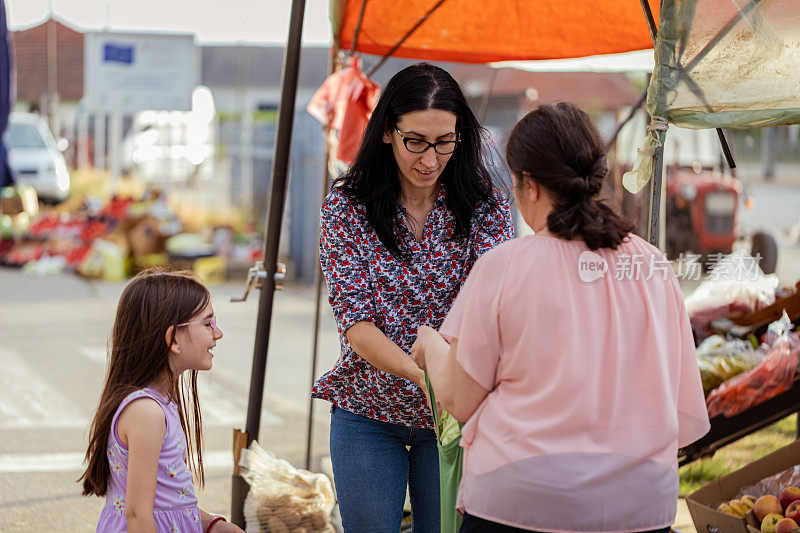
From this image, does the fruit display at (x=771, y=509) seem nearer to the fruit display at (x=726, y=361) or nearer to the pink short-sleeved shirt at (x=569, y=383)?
the fruit display at (x=726, y=361)

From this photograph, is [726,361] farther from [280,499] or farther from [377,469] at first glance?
[377,469]

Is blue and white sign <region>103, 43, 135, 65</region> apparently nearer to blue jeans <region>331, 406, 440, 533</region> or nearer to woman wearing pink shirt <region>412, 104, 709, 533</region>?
blue jeans <region>331, 406, 440, 533</region>

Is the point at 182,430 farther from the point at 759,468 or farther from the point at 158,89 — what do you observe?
the point at 158,89

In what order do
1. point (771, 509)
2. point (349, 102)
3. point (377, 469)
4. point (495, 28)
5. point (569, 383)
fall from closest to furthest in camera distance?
point (569, 383) < point (377, 469) < point (771, 509) < point (349, 102) < point (495, 28)

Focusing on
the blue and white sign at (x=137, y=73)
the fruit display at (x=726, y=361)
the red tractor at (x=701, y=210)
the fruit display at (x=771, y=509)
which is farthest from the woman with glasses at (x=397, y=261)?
the red tractor at (x=701, y=210)

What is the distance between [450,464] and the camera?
7.07 ft

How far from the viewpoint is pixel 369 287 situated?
7.93 feet

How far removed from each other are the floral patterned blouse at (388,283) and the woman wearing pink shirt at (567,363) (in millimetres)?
592

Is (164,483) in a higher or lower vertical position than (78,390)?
higher

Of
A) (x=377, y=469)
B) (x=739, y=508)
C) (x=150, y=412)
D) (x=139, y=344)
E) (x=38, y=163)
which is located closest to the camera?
(x=150, y=412)

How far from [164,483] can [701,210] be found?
37.6 ft

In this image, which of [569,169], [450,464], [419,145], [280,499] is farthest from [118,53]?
[569,169]

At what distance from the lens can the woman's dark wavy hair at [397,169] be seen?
2.45 metres

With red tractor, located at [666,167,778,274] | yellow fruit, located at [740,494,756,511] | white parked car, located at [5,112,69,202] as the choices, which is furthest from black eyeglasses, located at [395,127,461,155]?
white parked car, located at [5,112,69,202]
